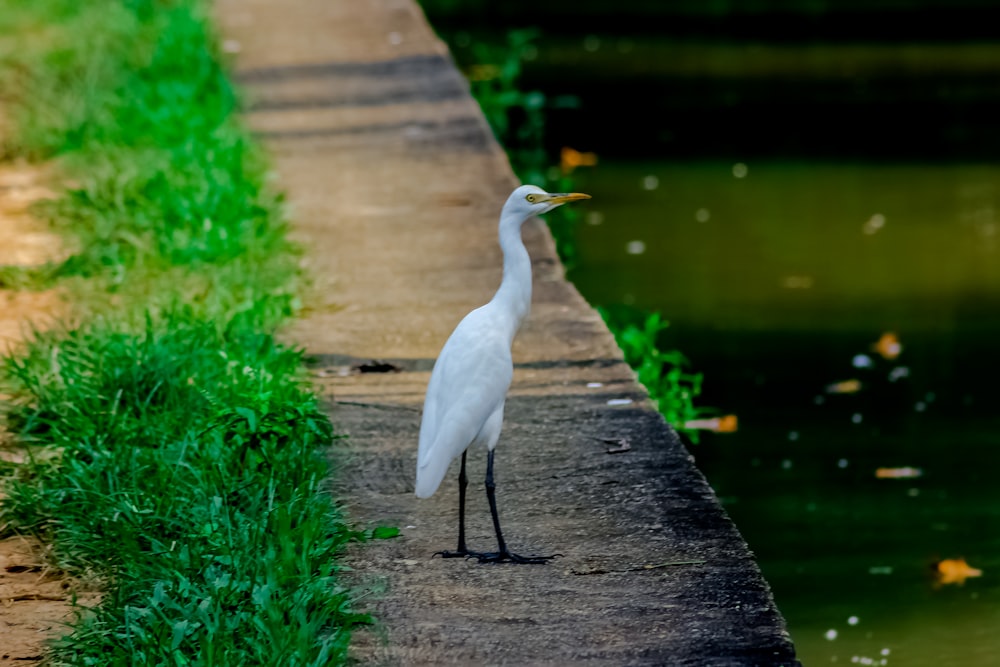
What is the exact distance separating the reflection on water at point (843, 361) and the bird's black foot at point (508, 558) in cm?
112

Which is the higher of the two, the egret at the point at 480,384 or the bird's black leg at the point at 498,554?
the egret at the point at 480,384

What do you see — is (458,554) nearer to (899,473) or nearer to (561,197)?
(561,197)

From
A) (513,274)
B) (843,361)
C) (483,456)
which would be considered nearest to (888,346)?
(843,361)

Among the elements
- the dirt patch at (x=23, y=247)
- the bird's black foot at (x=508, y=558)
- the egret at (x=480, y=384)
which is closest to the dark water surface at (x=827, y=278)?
the bird's black foot at (x=508, y=558)

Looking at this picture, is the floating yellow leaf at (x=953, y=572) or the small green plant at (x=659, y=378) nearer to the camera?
the floating yellow leaf at (x=953, y=572)

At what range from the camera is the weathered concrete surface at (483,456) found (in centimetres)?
350

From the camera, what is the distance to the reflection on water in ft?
16.5

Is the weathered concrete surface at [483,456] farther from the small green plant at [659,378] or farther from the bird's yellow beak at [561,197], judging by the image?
the bird's yellow beak at [561,197]

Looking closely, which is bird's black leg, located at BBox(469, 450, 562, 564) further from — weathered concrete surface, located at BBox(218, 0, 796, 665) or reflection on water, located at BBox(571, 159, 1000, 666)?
reflection on water, located at BBox(571, 159, 1000, 666)

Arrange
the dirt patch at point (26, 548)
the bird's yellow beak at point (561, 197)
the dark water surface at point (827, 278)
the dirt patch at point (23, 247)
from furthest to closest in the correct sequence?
the dirt patch at point (23, 247) → the dark water surface at point (827, 278) → the bird's yellow beak at point (561, 197) → the dirt patch at point (26, 548)

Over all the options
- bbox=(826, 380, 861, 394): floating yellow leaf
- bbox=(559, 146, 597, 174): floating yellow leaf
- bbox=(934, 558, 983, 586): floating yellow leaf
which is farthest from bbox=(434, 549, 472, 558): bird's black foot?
bbox=(559, 146, 597, 174): floating yellow leaf

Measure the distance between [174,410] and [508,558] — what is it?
1.24 meters

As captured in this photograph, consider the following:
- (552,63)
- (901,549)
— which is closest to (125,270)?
(901,549)

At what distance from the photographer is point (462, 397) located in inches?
149
